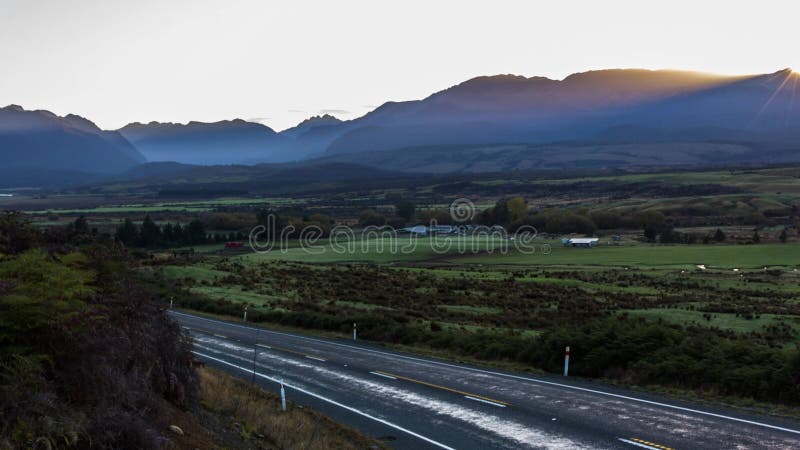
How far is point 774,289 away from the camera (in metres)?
54.7

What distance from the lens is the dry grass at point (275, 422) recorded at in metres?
13.5

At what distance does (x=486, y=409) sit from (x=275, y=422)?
197 inches

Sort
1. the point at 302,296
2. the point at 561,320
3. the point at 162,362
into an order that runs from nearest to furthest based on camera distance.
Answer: the point at 162,362
the point at 561,320
the point at 302,296

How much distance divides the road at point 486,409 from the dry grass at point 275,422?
2.26 ft

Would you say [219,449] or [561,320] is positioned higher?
[219,449]

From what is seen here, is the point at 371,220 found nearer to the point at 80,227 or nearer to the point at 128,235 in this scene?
the point at 128,235

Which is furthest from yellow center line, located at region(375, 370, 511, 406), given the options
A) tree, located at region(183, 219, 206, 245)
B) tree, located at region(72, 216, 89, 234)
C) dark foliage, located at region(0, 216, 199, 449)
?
tree, located at region(183, 219, 206, 245)

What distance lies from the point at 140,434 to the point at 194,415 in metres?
3.93

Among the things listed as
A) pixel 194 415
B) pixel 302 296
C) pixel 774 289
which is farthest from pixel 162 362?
pixel 774 289

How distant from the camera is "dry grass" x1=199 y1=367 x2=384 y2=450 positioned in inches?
532

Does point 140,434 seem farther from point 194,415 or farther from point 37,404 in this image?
point 194,415

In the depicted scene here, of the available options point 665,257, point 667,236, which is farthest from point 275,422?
point 667,236

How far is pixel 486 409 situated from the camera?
16422 mm

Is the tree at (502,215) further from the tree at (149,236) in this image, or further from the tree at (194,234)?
the tree at (149,236)
